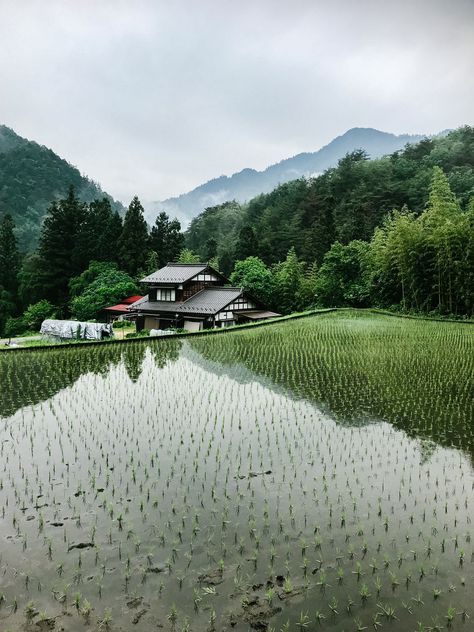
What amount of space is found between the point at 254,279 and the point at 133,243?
12.9m

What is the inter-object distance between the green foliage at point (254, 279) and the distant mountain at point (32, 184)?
4297 cm

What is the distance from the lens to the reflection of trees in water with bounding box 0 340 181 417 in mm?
10766

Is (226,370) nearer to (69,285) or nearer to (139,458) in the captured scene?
(139,458)

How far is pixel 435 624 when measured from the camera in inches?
145

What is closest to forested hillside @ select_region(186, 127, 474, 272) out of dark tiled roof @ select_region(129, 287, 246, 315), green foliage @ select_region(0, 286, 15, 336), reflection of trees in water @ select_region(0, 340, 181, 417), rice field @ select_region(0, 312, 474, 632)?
dark tiled roof @ select_region(129, 287, 246, 315)

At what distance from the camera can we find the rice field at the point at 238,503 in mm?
3902

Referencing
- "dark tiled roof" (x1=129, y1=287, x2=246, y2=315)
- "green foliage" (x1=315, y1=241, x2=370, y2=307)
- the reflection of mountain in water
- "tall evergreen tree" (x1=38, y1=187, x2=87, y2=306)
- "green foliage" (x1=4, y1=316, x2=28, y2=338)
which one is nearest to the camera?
the reflection of mountain in water

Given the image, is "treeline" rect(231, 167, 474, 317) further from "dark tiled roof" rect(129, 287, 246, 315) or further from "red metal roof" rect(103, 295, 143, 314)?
"red metal roof" rect(103, 295, 143, 314)

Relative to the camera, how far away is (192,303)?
2405 cm

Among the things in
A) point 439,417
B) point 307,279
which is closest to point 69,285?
point 307,279

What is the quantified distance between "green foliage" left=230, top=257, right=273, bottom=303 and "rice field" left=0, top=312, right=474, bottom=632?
58.2ft

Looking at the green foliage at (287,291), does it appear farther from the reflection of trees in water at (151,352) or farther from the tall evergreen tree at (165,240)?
the reflection of trees in water at (151,352)

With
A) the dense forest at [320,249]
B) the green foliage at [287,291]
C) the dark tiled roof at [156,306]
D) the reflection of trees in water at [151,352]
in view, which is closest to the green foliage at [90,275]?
the dense forest at [320,249]

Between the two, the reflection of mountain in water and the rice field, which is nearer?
the rice field
